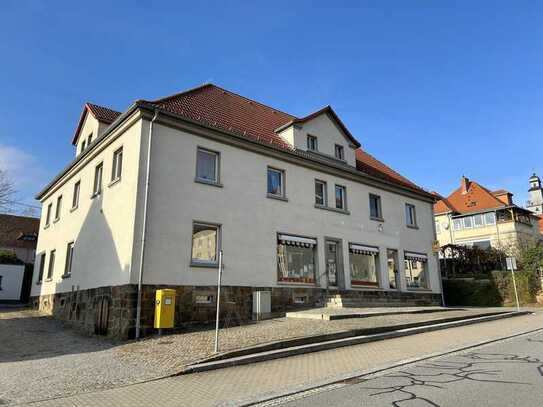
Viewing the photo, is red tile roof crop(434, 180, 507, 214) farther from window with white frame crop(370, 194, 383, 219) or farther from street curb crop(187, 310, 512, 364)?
street curb crop(187, 310, 512, 364)

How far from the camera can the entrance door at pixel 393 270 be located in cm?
2192

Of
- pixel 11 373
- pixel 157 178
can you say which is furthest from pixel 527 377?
pixel 157 178

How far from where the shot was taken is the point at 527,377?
6910mm

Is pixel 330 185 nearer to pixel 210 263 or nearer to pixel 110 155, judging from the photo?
pixel 210 263

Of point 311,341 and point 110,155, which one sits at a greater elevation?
point 110,155

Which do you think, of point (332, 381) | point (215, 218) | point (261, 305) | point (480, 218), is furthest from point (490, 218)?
point (332, 381)

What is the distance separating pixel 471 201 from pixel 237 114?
1589 inches

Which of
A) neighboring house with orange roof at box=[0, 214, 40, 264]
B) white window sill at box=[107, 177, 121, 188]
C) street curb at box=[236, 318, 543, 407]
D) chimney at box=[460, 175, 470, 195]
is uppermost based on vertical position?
chimney at box=[460, 175, 470, 195]

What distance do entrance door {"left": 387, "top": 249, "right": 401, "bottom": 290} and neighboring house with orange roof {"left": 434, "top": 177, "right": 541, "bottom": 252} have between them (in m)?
26.4

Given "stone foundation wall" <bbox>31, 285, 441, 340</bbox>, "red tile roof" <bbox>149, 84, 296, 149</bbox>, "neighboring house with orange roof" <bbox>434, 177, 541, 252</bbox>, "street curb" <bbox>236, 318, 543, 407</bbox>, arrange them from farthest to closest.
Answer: "neighboring house with orange roof" <bbox>434, 177, 541, 252</bbox> → "red tile roof" <bbox>149, 84, 296, 149</bbox> → "stone foundation wall" <bbox>31, 285, 441, 340</bbox> → "street curb" <bbox>236, 318, 543, 407</bbox>

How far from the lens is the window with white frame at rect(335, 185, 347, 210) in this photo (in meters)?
20.6

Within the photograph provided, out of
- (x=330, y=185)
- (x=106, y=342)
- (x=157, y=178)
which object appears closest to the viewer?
(x=106, y=342)

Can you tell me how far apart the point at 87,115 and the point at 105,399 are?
17088mm

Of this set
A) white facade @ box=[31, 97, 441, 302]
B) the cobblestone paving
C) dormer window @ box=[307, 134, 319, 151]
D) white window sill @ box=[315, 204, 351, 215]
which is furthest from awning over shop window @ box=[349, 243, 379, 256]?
the cobblestone paving
